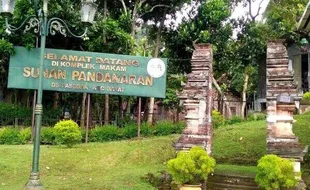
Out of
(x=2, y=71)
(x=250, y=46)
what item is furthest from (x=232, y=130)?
(x=2, y=71)

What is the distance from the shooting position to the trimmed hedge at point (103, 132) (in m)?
15.4

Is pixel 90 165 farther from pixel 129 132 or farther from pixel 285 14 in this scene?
pixel 285 14

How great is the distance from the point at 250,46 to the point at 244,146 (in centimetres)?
1055

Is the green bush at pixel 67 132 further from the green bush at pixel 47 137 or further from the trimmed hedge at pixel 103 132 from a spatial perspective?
the green bush at pixel 47 137

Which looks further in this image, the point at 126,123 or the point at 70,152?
the point at 126,123

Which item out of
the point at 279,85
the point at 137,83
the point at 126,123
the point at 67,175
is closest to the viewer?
the point at 279,85

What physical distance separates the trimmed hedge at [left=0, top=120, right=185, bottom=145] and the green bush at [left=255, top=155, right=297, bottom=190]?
8.64m

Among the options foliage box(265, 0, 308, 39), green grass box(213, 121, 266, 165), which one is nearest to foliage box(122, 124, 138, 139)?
green grass box(213, 121, 266, 165)

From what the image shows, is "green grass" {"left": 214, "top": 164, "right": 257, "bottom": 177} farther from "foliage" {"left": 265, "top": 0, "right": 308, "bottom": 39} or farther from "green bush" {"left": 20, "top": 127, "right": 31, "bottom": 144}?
"foliage" {"left": 265, "top": 0, "right": 308, "bottom": 39}

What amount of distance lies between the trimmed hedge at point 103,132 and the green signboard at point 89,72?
1.73m

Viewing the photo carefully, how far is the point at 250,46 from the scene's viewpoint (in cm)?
2227

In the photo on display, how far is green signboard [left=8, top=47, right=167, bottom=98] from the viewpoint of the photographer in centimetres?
1558

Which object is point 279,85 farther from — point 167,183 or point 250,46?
point 250,46

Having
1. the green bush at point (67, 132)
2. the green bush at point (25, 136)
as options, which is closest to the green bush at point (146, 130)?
the green bush at point (67, 132)
